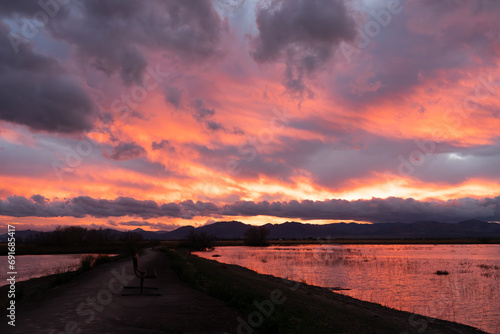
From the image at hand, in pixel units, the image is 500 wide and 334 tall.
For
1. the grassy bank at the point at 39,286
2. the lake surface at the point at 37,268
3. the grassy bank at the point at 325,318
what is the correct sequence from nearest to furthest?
1. the grassy bank at the point at 325,318
2. the grassy bank at the point at 39,286
3. the lake surface at the point at 37,268

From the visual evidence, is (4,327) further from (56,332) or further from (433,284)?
(433,284)

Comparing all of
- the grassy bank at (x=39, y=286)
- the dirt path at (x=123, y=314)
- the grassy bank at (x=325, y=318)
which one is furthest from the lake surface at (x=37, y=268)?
the grassy bank at (x=325, y=318)

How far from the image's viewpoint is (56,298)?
16203 millimetres

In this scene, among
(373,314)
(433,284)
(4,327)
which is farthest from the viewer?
(433,284)

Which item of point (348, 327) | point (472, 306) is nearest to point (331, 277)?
point (472, 306)

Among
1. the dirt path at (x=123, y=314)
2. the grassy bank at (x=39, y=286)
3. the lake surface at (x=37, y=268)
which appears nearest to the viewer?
the dirt path at (x=123, y=314)

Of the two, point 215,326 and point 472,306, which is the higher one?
point 215,326

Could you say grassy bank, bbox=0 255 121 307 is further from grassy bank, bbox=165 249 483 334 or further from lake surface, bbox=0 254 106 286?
grassy bank, bbox=165 249 483 334

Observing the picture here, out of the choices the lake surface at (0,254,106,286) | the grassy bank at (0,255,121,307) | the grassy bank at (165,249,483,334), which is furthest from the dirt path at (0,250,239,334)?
the lake surface at (0,254,106,286)

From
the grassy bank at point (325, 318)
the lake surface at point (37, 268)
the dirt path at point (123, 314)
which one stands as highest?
the dirt path at point (123, 314)

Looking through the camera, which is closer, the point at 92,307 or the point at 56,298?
the point at 92,307

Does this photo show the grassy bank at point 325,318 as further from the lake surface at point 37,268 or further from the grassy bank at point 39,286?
the lake surface at point 37,268

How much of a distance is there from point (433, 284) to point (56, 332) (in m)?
30.1

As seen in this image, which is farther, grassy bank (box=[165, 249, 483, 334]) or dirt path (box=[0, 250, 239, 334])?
grassy bank (box=[165, 249, 483, 334])
